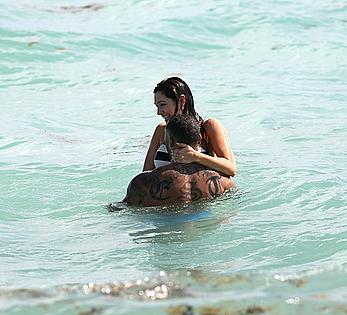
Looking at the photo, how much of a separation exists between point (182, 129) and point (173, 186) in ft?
1.21

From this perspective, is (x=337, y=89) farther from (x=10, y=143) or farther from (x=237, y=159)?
(x=10, y=143)

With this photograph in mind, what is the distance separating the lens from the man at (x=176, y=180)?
243 inches

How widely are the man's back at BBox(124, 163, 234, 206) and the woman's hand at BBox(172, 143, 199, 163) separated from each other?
0.04 m

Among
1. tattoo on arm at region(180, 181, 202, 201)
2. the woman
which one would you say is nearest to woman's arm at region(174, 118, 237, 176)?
the woman

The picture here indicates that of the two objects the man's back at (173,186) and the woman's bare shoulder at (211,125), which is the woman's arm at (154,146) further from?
the man's back at (173,186)

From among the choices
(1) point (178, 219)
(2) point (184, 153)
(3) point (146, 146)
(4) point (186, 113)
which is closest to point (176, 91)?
(4) point (186, 113)

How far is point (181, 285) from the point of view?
3592mm

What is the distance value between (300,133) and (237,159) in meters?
1.26

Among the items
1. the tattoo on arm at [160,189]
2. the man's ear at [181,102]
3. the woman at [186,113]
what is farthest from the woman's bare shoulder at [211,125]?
the tattoo on arm at [160,189]

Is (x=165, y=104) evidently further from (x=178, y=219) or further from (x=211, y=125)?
(x=178, y=219)

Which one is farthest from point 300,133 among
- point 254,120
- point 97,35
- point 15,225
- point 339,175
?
point 97,35

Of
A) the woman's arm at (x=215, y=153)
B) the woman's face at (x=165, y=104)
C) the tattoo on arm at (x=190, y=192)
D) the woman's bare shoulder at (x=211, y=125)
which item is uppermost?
the woman's face at (x=165, y=104)

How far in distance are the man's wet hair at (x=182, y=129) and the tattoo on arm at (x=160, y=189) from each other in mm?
286

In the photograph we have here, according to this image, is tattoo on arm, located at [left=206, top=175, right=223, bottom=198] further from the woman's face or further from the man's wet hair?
the woman's face
